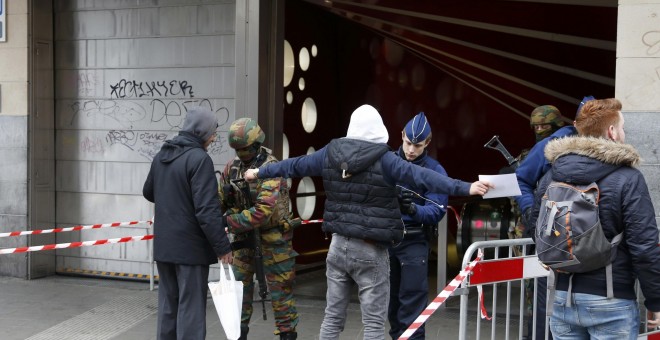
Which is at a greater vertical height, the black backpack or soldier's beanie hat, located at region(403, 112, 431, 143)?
soldier's beanie hat, located at region(403, 112, 431, 143)

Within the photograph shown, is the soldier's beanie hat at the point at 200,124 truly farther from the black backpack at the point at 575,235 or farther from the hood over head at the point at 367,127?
the black backpack at the point at 575,235

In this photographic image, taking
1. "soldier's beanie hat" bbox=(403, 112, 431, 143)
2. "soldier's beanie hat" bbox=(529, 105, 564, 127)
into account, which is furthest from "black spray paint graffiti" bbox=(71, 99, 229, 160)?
"soldier's beanie hat" bbox=(529, 105, 564, 127)

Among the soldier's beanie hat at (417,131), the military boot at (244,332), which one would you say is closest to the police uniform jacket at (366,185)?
the soldier's beanie hat at (417,131)

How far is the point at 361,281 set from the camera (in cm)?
465

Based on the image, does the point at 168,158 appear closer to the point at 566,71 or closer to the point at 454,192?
the point at 454,192

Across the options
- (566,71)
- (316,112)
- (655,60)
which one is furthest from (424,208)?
(566,71)

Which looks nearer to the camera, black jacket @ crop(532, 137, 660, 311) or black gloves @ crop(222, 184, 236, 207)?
black jacket @ crop(532, 137, 660, 311)

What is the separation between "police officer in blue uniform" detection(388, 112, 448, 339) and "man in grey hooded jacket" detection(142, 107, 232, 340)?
3.80 feet

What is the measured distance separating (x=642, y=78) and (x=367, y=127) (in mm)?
2538

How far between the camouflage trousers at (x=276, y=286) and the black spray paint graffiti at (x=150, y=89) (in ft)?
10.1

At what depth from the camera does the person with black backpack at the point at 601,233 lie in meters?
3.42

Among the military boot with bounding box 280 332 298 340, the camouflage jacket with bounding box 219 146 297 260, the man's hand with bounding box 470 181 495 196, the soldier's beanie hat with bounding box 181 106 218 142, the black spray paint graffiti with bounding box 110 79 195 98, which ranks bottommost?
the military boot with bounding box 280 332 298 340

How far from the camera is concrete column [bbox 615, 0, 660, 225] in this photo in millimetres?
5906

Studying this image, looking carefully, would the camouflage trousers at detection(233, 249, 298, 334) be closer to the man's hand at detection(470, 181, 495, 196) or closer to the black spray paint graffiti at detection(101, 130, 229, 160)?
the man's hand at detection(470, 181, 495, 196)
